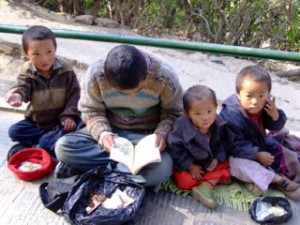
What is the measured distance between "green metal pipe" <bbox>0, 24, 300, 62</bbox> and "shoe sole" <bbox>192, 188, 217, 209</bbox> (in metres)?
0.86

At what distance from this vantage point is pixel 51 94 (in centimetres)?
273

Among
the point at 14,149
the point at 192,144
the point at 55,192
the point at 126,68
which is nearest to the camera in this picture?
the point at 126,68

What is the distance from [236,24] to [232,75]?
974 mm

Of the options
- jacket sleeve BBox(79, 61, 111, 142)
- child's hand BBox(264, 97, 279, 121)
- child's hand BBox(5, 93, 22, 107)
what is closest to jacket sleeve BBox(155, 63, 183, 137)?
jacket sleeve BBox(79, 61, 111, 142)

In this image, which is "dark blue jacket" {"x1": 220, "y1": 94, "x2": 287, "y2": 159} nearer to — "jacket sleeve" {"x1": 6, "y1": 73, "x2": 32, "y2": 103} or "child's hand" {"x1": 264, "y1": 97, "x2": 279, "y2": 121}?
"child's hand" {"x1": 264, "y1": 97, "x2": 279, "y2": 121}

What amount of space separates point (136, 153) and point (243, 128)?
24.4 inches

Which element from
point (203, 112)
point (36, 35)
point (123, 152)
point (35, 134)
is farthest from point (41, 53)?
point (203, 112)

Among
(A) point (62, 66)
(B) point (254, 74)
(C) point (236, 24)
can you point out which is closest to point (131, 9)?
(C) point (236, 24)

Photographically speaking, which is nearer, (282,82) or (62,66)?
(62,66)

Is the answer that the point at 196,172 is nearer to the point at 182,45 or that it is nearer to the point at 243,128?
the point at 243,128

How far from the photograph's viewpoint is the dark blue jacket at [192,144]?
2.43m

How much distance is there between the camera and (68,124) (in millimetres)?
2729

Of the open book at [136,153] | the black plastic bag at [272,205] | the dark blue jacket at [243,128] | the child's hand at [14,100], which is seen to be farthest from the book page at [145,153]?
the child's hand at [14,100]

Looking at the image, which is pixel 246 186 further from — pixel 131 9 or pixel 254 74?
pixel 131 9
